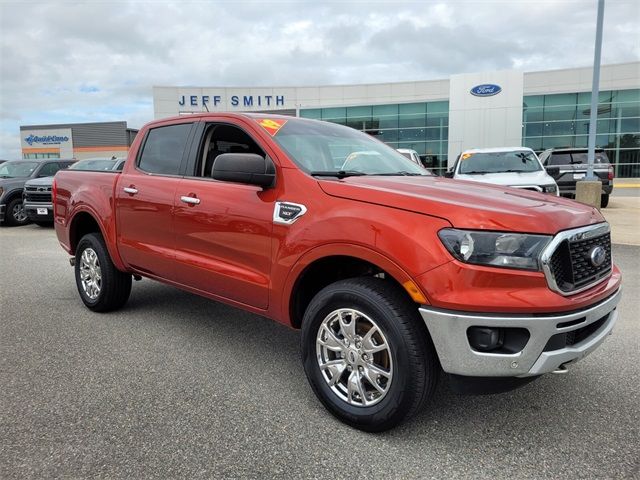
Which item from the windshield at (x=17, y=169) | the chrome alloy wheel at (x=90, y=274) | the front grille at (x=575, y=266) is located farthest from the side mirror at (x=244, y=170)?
the windshield at (x=17, y=169)

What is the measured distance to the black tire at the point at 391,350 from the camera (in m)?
2.59

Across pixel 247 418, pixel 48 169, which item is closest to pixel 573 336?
pixel 247 418

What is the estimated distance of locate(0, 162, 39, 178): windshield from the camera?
13789 mm

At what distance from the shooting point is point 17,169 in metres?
14.0

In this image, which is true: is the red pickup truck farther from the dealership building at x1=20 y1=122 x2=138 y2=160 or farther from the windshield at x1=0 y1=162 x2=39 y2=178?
the dealership building at x1=20 y1=122 x2=138 y2=160

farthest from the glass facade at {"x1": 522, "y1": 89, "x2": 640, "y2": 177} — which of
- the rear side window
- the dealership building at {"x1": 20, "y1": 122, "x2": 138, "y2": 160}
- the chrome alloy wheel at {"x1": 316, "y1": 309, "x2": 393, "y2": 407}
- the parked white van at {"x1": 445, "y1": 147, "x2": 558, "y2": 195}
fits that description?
the dealership building at {"x1": 20, "y1": 122, "x2": 138, "y2": 160}

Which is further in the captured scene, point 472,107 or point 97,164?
point 472,107

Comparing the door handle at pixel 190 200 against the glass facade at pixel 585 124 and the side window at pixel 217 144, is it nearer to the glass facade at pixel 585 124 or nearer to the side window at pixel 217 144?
the side window at pixel 217 144

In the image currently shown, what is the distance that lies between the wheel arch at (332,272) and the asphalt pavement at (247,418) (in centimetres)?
64

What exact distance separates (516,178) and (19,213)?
40.0ft

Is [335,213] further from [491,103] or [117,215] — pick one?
[491,103]

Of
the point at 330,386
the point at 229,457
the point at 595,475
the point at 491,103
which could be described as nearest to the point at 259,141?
the point at 330,386

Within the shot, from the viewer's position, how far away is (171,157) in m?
4.39

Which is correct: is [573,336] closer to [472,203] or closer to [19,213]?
[472,203]
